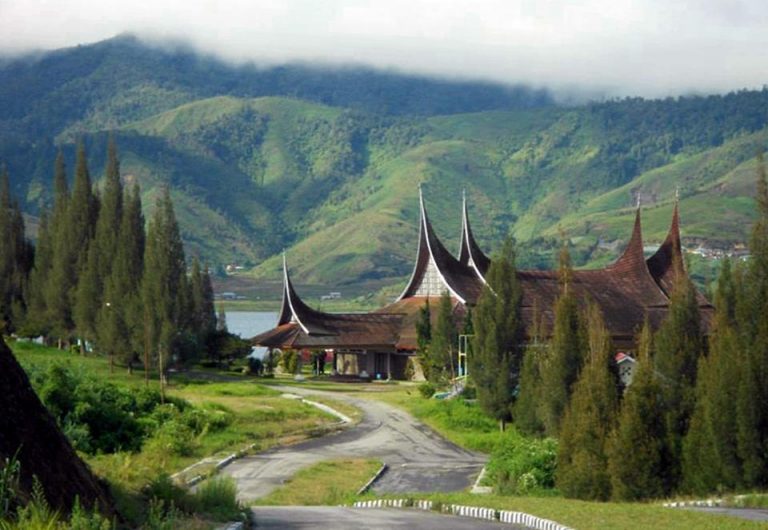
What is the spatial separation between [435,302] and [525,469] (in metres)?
38.2

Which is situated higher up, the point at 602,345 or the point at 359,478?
the point at 602,345

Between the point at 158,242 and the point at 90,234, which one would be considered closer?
the point at 158,242

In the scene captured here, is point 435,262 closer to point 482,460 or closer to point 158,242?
point 158,242

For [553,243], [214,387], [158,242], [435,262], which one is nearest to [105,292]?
[158,242]

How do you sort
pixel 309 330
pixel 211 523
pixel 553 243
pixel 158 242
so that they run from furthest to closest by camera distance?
1. pixel 553 243
2. pixel 309 330
3. pixel 158 242
4. pixel 211 523

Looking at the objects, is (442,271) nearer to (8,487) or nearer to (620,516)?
(620,516)

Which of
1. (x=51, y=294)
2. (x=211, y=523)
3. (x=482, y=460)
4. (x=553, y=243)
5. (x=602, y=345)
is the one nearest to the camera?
(x=211, y=523)

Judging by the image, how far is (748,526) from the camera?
1516cm

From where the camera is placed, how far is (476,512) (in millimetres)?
17953

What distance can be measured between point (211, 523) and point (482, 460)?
772 inches

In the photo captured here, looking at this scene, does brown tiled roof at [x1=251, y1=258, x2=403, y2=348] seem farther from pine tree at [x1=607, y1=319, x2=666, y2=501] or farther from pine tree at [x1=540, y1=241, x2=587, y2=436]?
pine tree at [x1=607, y1=319, x2=666, y2=501]

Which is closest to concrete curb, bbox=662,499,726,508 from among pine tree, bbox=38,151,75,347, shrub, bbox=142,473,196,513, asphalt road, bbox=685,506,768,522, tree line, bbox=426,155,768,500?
asphalt road, bbox=685,506,768,522

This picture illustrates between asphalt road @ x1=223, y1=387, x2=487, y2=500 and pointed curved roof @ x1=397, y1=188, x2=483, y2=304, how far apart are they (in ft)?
68.0

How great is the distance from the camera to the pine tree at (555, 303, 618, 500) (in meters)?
24.1
